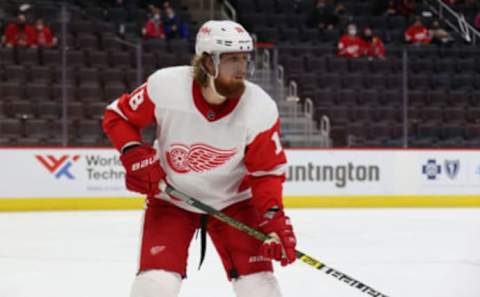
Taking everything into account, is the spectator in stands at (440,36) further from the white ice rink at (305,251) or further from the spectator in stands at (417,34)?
the white ice rink at (305,251)

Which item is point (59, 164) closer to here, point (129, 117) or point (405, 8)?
point (129, 117)

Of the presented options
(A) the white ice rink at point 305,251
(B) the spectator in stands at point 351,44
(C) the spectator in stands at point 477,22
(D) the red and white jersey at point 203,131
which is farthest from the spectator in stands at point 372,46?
(D) the red and white jersey at point 203,131

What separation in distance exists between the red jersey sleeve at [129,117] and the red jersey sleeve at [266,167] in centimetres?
39

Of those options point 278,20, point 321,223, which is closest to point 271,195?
point 321,223

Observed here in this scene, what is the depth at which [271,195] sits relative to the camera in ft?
9.61

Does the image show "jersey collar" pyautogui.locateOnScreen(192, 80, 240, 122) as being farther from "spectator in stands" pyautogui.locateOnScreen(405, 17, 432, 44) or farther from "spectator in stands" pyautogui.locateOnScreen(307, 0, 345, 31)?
"spectator in stands" pyautogui.locateOnScreen(405, 17, 432, 44)

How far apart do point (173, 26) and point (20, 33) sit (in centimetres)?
241

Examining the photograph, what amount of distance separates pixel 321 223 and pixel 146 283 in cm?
484

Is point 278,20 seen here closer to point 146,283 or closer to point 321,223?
point 321,223

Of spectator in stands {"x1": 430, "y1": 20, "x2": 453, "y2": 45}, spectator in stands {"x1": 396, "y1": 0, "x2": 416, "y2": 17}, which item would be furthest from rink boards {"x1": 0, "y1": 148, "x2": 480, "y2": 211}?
spectator in stands {"x1": 396, "y1": 0, "x2": 416, "y2": 17}

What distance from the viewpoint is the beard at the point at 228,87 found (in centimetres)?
284

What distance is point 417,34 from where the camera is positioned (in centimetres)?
1242

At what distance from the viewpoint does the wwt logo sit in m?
8.55

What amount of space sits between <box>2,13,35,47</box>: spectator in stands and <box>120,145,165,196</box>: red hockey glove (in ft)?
22.5
